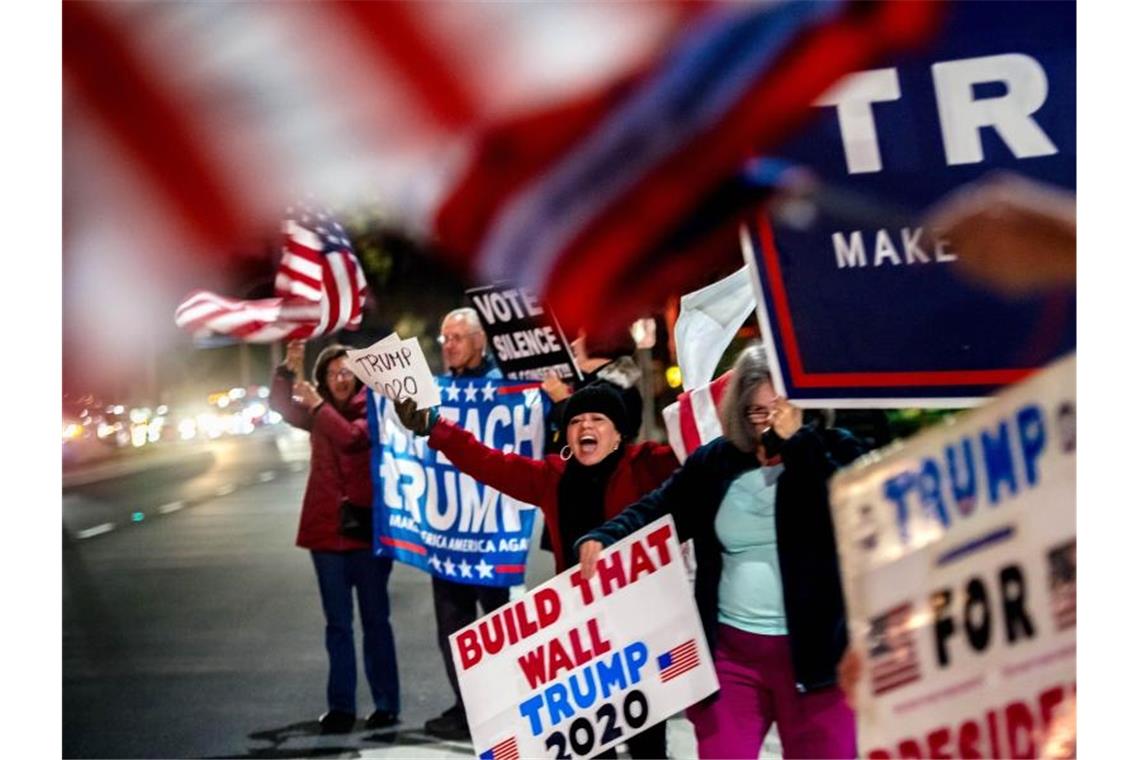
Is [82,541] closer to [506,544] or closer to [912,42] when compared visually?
[506,544]

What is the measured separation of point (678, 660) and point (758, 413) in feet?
1.81

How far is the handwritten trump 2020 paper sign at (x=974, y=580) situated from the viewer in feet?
7.48

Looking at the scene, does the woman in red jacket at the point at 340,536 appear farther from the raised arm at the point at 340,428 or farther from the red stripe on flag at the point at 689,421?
the red stripe on flag at the point at 689,421

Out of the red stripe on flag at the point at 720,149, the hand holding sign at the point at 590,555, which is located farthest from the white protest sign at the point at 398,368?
the hand holding sign at the point at 590,555

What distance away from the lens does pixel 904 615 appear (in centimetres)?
233

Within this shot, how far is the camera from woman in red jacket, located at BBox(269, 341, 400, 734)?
9.20 feet

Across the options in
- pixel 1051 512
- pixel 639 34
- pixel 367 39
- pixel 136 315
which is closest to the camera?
pixel 1051 512

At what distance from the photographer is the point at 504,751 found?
8.85ft

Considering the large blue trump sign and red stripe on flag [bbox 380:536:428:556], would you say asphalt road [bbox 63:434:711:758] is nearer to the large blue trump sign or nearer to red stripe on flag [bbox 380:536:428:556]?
red stripe on flag [bbox 380:536:428:556]

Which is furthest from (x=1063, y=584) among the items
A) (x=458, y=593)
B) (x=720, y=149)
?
(x=458, y=593)

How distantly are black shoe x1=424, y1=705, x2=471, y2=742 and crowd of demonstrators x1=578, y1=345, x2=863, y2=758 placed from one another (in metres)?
0.52

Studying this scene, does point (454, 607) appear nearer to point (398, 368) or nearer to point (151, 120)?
point (398, 368)
